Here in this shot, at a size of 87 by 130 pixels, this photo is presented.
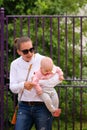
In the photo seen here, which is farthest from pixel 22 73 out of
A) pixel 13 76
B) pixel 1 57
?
pixel 1 57

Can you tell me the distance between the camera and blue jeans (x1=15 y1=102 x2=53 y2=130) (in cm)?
529

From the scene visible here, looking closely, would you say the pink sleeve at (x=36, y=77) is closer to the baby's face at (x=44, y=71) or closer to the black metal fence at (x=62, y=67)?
the baby's face at (x=44, y=71)

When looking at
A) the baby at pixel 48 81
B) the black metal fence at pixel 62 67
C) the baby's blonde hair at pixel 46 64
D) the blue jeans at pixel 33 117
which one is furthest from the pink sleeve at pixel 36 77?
the black metal fence at pixel 62 67

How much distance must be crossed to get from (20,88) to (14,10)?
3206mm

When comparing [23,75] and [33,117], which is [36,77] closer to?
[23,75]

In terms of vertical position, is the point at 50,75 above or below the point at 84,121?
above

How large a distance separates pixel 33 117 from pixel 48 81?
43cm

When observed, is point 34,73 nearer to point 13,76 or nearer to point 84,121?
point 13,76

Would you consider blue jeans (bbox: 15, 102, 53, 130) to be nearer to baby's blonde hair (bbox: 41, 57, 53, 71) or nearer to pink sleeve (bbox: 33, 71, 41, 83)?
pink sleeve (bbox: 33, 71, 41, 83)

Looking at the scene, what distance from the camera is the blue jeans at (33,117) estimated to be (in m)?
5.29

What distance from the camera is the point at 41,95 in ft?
17.1

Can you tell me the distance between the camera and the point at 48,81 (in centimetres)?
528

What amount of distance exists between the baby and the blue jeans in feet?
0.27

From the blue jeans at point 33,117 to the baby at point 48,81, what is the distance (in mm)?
83
